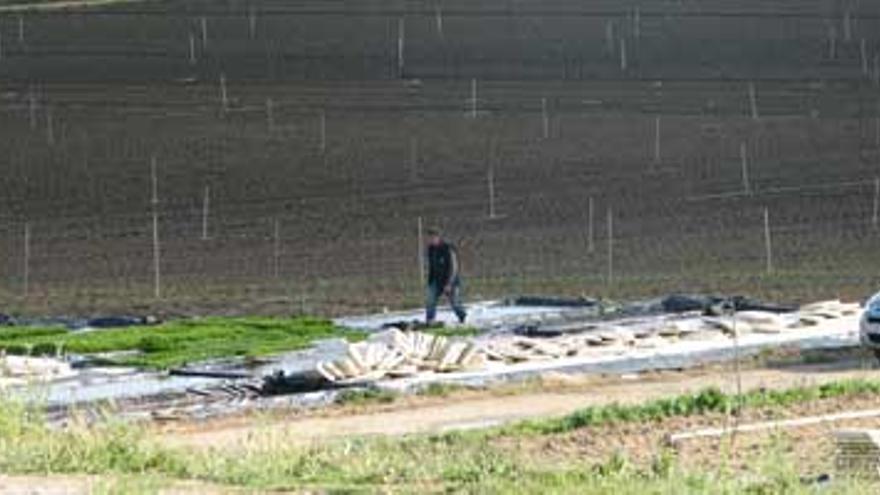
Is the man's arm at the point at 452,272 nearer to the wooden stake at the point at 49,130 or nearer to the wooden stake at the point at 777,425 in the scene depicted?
the wooden stake at the point at 777,425

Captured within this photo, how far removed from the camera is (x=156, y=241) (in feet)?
153

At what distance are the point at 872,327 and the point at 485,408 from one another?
5663 millimetres

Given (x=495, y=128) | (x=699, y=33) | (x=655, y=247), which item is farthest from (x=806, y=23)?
(x=655, y=247)

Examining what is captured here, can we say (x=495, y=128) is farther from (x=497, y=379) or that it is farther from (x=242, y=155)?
(x=497, y=379)

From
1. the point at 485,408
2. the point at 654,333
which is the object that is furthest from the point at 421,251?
the point at 485,408

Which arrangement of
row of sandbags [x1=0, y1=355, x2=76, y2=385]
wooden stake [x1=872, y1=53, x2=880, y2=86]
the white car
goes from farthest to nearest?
wooden stake [x1=872, y1=53, x2=880, y2=86] < the white car < row of sandbags [x1=0, y1=355, x2=76, y2=385]

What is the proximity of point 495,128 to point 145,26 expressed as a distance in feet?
55.3

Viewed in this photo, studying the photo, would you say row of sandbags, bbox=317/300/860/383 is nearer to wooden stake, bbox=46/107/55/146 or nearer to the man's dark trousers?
the man's dark trousers

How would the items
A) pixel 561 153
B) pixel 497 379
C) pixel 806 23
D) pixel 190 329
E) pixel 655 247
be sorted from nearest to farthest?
1. pixel 497 379
2. pixel 190 329
3. pixel 655 247
4. pixel 561 153
5. pixel 806 23

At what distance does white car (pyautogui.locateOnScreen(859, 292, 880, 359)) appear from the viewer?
30422mm

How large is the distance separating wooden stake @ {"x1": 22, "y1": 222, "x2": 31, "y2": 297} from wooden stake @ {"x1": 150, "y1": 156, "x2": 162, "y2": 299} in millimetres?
2071

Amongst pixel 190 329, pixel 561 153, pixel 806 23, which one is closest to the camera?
pixel 190 329

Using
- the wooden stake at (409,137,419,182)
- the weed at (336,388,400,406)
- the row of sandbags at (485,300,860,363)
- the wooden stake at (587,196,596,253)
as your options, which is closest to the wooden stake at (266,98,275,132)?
the wooden stake at (409,137,419,182)

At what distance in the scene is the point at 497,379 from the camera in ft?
95.6
